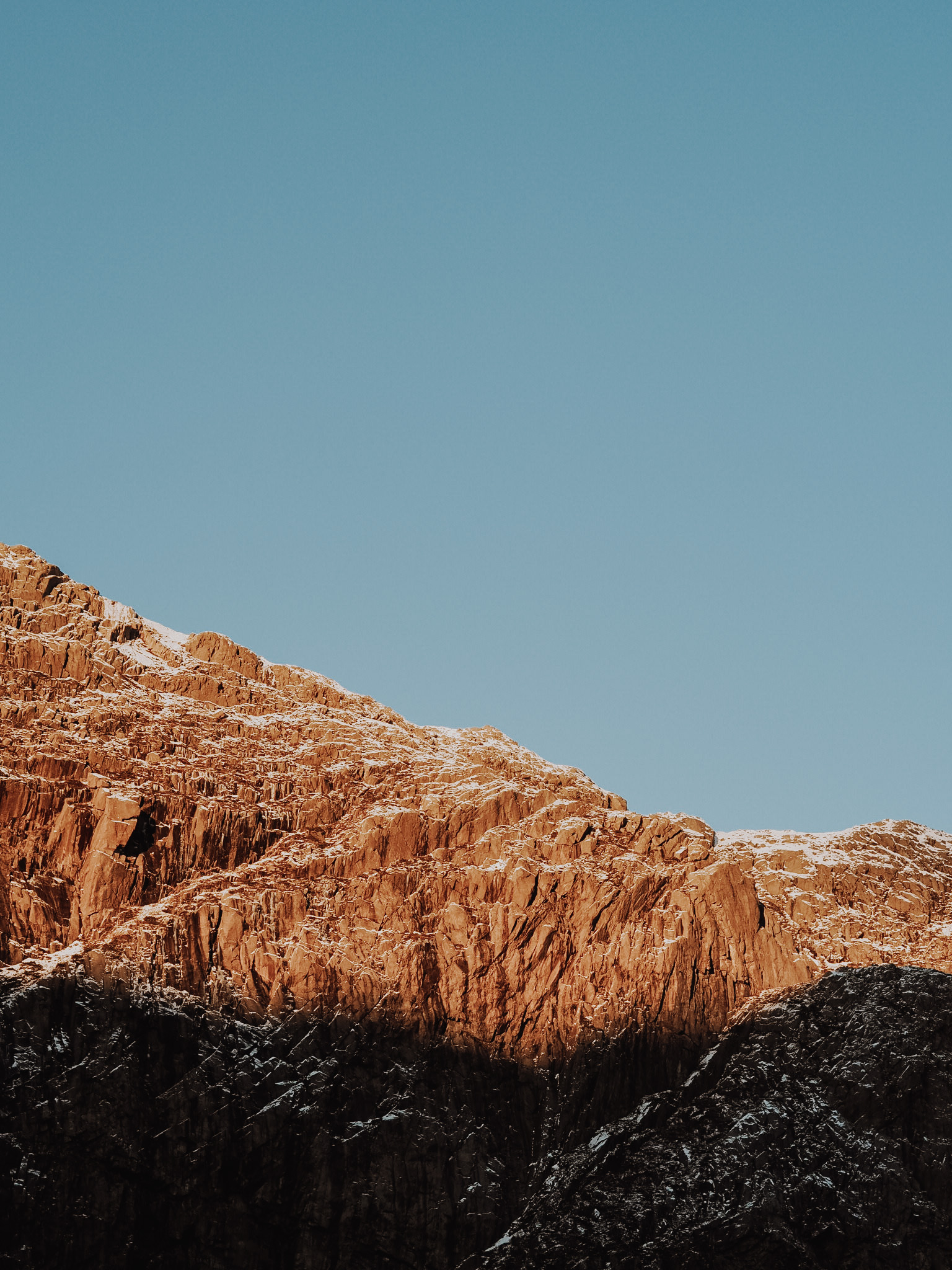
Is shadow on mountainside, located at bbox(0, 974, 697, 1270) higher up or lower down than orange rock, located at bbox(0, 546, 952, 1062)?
lower down

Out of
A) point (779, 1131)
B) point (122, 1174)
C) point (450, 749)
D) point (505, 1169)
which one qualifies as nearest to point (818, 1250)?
point (779, 1131)

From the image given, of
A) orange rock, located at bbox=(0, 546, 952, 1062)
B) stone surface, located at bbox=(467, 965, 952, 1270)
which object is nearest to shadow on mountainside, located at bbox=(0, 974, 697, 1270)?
orange rock, located at bbox=(0, 546, 952, 1062)

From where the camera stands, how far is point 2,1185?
450 feet

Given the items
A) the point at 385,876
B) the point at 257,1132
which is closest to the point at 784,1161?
the point at 257,1132

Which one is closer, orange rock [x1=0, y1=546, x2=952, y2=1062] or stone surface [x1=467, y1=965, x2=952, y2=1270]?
stone surface [x1=467, y1=965, x2=952, y2=1270]

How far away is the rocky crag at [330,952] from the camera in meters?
140

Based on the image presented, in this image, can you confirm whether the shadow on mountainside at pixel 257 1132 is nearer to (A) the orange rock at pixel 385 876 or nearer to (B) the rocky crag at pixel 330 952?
(B) the rocky crag at pixel 330 952

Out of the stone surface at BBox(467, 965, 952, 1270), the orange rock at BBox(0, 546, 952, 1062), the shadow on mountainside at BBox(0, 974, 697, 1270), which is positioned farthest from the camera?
the orange rock at BBox(0, 546, 952, 1062)

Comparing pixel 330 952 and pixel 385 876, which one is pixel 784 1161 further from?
pixel 385 876

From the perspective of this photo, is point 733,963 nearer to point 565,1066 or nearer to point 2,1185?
point 565,1066

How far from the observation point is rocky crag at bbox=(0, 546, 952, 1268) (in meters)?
140

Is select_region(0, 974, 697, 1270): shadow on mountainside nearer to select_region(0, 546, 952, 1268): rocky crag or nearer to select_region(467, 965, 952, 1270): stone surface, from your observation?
select_region(0, 546, 952, 1268): rocky crag

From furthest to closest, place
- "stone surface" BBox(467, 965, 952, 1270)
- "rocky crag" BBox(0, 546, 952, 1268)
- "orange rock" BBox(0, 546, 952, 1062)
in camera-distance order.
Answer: "orange rock" BBox(0, 546, 952, 1062)
"rocky crag" BBox(0, 546, 952, 1268)
"stone surface" BBox(467, 965, 952, 1270)

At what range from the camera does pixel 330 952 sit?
15325 centimetres
